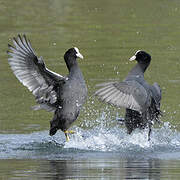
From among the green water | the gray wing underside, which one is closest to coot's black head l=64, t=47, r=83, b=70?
the gray wing underside

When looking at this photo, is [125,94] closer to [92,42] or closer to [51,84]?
[51,84]

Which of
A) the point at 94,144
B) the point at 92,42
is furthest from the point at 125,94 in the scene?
the point at 92,42

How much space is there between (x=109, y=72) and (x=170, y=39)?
3.69 m

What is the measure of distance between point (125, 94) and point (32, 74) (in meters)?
1.41

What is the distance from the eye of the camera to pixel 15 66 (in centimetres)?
952

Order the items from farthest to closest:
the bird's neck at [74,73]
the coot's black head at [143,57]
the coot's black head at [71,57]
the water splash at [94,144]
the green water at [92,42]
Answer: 1. the green water at [92,42]
2. the coot's black head at [143,57]
3. the coot's black head at [71,57]
4. the bird's neck at [74,73]
5. the water splash at [94,144]

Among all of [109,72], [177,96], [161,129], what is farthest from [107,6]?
[161,129]

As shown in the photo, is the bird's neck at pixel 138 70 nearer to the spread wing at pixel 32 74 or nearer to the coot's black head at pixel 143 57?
the coot's black head at pixel 143 57

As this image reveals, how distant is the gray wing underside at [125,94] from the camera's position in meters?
8.66

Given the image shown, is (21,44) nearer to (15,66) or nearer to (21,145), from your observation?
(15,66)

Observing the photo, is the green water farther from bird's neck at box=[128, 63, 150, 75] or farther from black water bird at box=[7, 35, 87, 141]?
bird's neck at box=[128, 63, 150, 75]

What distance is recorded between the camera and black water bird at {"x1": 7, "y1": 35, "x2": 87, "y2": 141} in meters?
9.35

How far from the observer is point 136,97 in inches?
352

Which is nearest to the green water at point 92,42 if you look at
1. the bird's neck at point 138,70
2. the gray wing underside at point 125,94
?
the bird's neck at point 138,70
